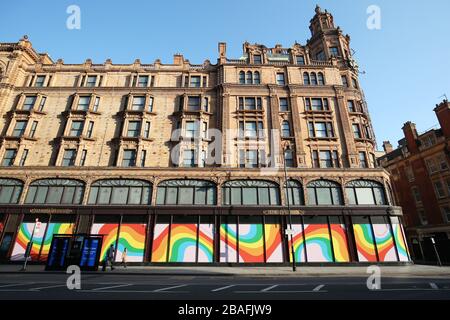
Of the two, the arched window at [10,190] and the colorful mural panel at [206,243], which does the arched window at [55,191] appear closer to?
the arched window at [10,190]

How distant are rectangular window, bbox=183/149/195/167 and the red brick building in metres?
32.0

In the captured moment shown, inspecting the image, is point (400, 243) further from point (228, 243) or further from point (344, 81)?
point (344, 81)

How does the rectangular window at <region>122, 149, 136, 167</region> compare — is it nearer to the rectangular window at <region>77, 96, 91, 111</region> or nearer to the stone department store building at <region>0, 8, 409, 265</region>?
the stone department store building at <region>0, 8, 409, 265</region>

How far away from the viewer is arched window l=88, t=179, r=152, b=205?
24938mm

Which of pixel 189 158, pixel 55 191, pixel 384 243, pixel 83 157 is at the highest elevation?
pixel 83 157

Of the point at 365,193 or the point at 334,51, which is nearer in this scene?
the point at 365,193

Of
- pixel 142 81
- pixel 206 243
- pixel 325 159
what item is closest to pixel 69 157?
pixel 142 81

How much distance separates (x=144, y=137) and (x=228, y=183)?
11.3 metres

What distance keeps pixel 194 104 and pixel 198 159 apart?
26.2 ft

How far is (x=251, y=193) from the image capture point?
25.4 meters

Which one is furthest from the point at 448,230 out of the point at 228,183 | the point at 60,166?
the point at 60,166

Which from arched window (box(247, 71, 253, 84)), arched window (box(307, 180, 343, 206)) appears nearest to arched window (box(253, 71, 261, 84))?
arched window (box(247, 71, 253, 84))

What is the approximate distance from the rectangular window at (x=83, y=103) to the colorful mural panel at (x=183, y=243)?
749 inches

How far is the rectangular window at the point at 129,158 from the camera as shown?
89.5 feet
